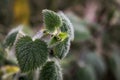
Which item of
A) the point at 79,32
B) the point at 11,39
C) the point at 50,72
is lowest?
the point at 50,72

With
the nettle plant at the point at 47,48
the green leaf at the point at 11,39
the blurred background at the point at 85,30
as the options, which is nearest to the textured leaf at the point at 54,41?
the nettle plant at the point at 47,48

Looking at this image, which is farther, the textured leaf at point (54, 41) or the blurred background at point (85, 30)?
the blurred background at point (85, 30)

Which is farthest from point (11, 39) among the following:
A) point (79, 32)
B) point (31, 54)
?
point (79, 32)

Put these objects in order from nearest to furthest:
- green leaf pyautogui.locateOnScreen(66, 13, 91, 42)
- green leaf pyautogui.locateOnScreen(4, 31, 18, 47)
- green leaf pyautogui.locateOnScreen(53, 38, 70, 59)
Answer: green leaf pyautogui.locateOnScreen(53, 38, 70, 59), green leaf pyautogui.locateOnScreen(4, 31, 18, 47), green leaf pyautogui.locateOnScreen(66, 13, 91, 42)

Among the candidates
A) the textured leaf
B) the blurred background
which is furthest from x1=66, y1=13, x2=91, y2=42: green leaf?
the textured leaf

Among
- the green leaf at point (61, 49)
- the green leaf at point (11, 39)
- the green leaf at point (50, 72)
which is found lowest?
the green leaf at point (50, 72)

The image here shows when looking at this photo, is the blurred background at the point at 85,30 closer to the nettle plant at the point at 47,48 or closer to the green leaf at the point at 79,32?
the green leaf at the point at 79,32

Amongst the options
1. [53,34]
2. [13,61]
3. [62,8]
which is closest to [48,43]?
[53,34]

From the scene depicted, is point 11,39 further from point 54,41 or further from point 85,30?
point 85,30

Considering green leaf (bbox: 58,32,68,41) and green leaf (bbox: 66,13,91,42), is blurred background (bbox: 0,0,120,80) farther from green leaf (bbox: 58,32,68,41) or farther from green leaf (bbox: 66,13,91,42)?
green leaf (bbox: 58,32,68,41)
